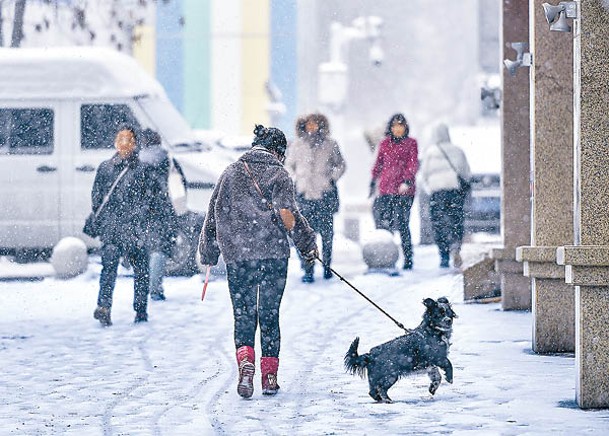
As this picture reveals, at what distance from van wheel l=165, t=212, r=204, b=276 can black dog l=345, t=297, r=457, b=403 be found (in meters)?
7.55

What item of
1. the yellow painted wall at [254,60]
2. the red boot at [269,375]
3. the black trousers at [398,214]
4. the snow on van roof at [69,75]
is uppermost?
the yellow painted wall at [254,60]

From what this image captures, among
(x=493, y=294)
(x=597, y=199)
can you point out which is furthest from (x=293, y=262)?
(x=597, y=199)

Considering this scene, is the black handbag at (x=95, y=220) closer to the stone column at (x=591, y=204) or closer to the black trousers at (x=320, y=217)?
the black trousers at (x=320, y=217)

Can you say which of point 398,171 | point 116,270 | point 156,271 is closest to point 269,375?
point 116,270

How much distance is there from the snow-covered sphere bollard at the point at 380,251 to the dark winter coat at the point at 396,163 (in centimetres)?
62

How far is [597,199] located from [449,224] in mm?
9964

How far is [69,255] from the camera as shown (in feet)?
55.3

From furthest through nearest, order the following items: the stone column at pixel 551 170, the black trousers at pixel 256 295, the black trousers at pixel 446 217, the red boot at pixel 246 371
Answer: the black trousers at pixel 446 217 < the stone column at pixel 551 170 < the black trousers at pixel 256 295 < the red boot at pixel 246 371

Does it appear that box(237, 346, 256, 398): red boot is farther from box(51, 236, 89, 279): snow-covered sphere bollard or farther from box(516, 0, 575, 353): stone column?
box(51, 236, 89, 279): snow-covered sphere bollard

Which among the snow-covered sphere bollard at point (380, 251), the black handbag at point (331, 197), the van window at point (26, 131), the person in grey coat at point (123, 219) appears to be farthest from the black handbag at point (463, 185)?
the person in grey coat at point (123, 219)

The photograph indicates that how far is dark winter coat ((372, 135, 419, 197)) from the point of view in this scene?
17219 mm

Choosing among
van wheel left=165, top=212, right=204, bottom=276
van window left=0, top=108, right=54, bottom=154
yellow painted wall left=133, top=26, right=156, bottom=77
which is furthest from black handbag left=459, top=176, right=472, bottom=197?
yellow painted wall left=133, top=26, right=156, bottom=77

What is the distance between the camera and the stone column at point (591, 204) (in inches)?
305

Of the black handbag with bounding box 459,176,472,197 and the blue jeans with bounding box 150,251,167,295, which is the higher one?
the black handbag with bounding box 459,176,472,197
